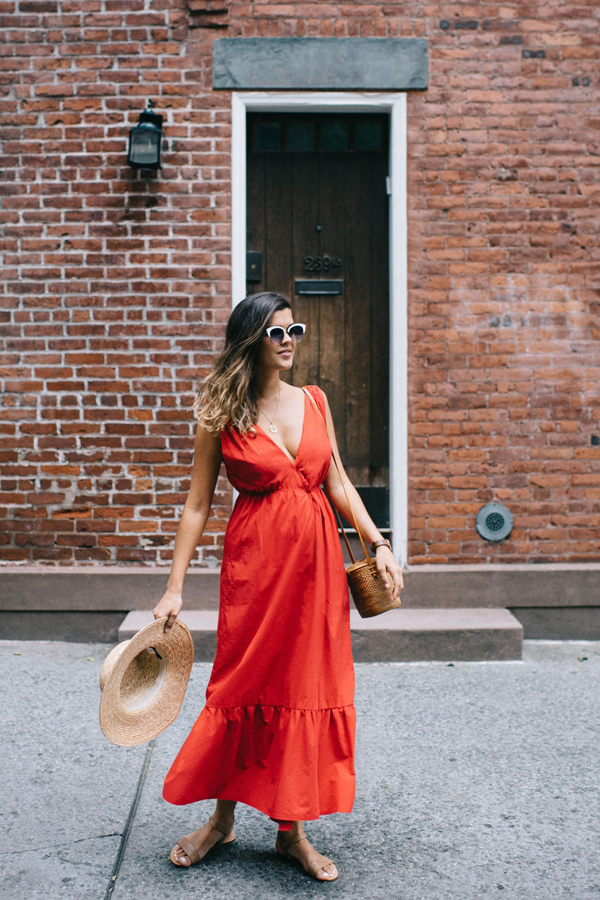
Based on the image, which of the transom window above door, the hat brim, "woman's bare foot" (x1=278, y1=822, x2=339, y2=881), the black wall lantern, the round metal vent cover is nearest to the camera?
the hat brim

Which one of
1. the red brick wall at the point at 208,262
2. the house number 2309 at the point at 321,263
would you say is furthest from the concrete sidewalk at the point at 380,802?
the house number 2309 at the point at 321,263

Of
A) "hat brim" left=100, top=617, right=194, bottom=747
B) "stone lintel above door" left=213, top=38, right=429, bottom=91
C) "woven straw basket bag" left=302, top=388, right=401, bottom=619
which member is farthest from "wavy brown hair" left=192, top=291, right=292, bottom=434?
"stone lintel above door" left=213, top=38, right=429, bottom=91

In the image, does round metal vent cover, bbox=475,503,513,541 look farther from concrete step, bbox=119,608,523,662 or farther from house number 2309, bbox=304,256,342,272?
house number 2309, bbox=304,256,342,272

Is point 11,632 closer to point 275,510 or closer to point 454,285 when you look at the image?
point 275,510

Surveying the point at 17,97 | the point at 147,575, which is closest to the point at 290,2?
the point at 17,97

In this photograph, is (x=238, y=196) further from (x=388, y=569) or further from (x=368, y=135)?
(x=388, y=569)

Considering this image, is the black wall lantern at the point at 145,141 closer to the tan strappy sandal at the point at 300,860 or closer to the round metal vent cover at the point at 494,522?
the round metal vent cover at the point at 494,522

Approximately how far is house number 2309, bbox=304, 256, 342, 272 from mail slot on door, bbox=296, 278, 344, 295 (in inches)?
3.7

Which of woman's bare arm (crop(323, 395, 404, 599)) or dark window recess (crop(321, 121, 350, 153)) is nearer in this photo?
woman's bare arm (crop(323, 395, 404, 599))

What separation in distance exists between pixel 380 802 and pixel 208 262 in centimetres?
335

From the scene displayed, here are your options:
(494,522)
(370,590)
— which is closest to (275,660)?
(370,590)

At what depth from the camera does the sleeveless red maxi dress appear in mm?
2508

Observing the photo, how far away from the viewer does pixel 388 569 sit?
2568 mm

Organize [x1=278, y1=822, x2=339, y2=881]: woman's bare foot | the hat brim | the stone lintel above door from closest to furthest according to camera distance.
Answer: the hat brim → [x1=278, y1=822, x2=339, y2=881]: woman's bare foot → the stone lintel above door
